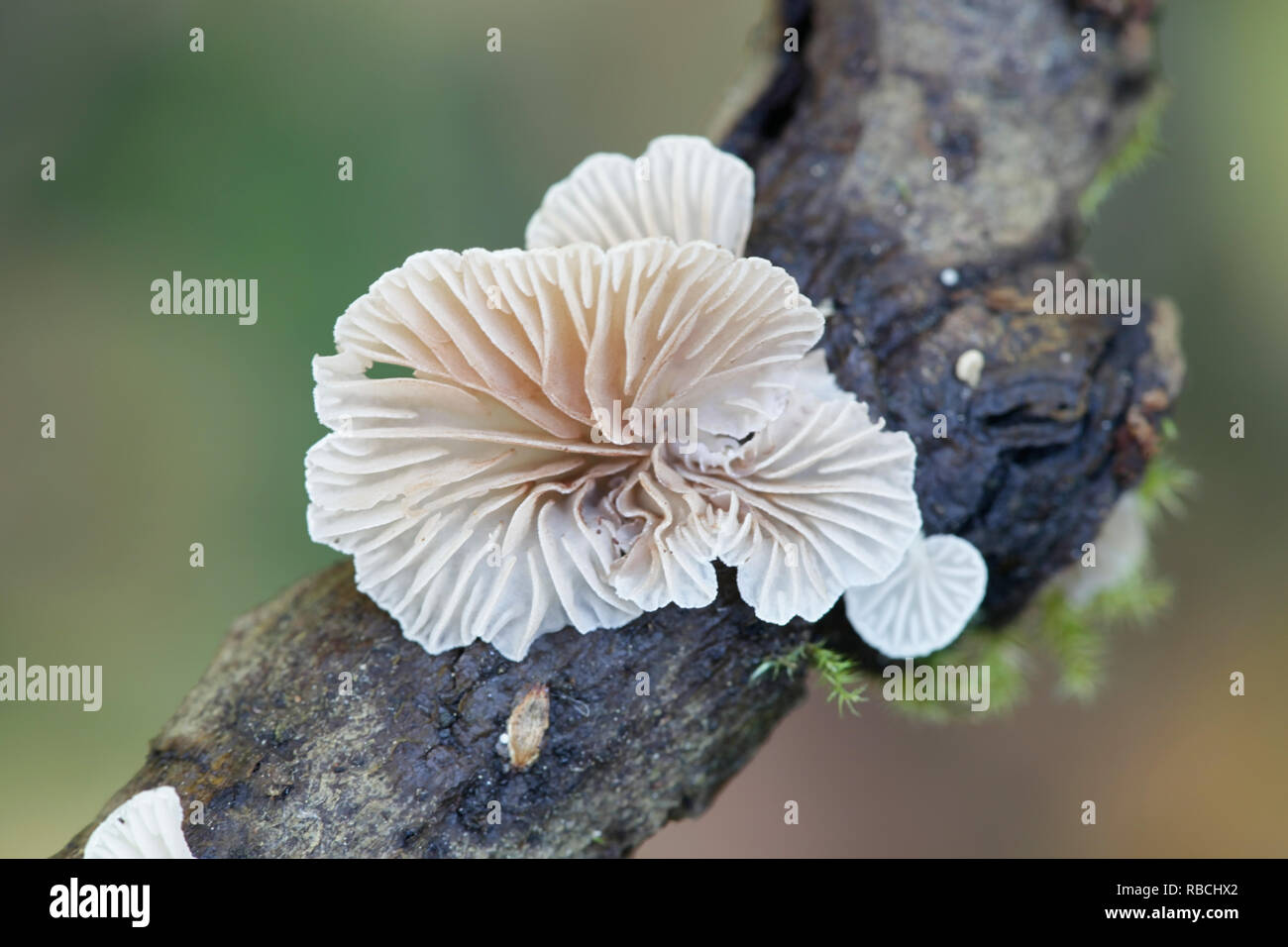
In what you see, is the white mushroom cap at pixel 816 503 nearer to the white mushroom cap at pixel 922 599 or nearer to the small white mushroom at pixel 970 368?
the white mushroom cap at pixel 922 599

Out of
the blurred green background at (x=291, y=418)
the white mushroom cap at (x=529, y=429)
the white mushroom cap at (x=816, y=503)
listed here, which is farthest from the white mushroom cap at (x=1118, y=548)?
the white mushroom cap at (x=529, y=429)

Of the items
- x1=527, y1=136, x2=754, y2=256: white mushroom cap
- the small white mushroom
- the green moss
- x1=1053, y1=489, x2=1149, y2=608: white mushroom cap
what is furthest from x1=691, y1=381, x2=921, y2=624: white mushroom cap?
x1=1053, y1=489, x2=1149, y2=608: white mushroom cap

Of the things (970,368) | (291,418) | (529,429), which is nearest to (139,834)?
(529,429)

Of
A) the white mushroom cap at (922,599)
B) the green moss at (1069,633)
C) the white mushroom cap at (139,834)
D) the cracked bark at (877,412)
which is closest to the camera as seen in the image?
the white mushroom cap at (139,834)

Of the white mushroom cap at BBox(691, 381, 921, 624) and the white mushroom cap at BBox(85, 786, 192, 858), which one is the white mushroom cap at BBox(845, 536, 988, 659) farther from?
the white mushroom cap at BBox(85, 786, 192, 858)

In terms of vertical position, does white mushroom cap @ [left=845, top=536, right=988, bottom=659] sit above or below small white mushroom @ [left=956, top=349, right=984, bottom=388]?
below
